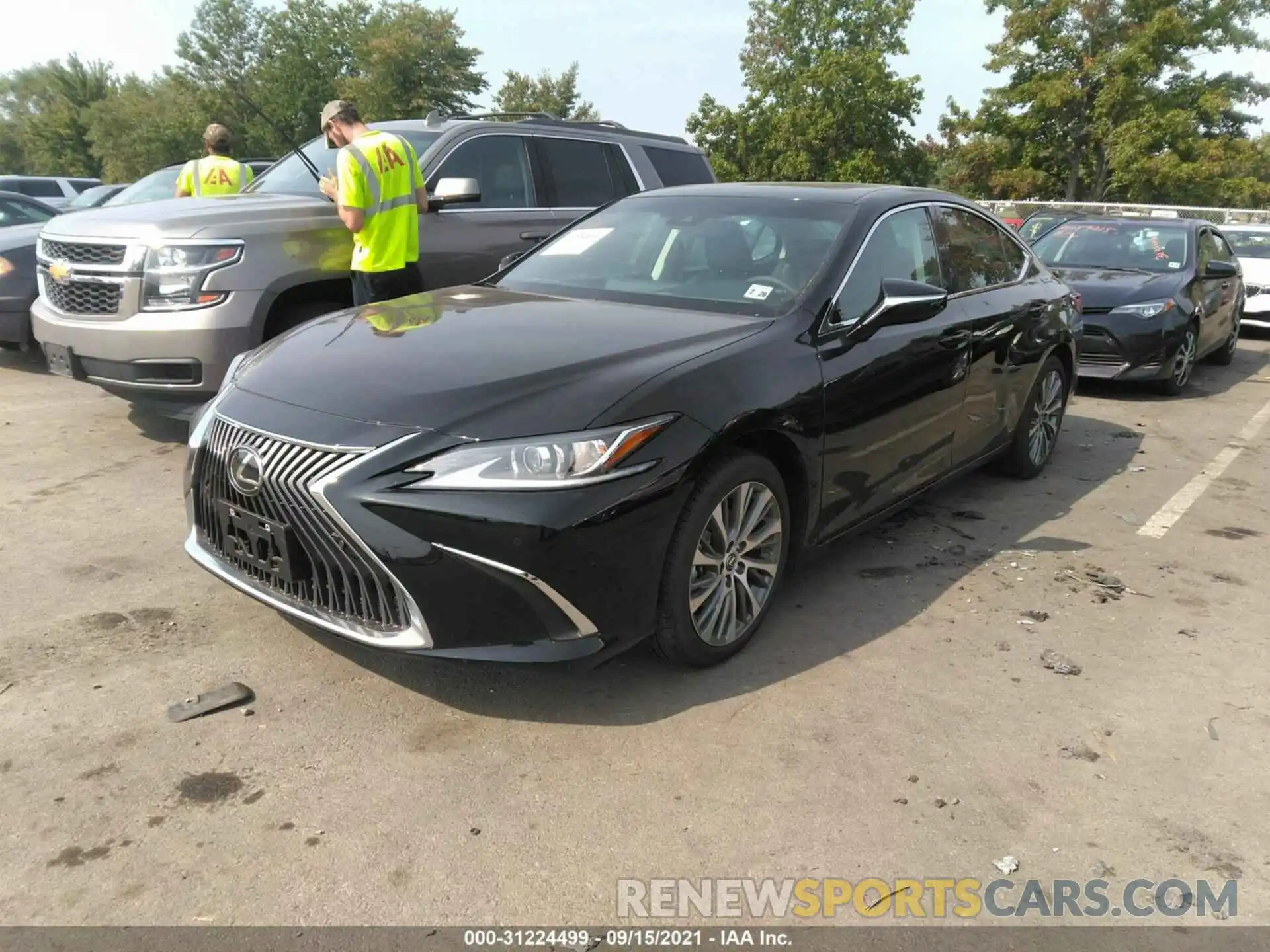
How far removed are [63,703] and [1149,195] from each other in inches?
1626

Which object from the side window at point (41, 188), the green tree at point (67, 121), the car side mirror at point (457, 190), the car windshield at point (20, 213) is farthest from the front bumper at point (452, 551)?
the green tree at point (67, 121)

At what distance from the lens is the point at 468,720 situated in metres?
3.09

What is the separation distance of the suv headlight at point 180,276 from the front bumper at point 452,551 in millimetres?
2539

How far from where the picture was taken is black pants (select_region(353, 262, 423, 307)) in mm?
5605

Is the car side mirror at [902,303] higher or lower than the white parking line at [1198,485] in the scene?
higher

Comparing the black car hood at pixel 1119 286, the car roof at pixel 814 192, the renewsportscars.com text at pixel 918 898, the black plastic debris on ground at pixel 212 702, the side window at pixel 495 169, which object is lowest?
the renewsportscars.com text at pixel 918 898

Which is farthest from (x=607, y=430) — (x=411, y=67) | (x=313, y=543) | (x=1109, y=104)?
(x=411, y=67)

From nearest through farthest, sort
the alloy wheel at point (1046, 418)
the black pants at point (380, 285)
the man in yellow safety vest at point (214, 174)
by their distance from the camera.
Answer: the black pants at point (380, 285) < the alloy wheel at point (1046, 418) < the man in yellow safety vest at point (214, 174)

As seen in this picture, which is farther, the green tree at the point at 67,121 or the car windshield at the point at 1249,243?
the green tree at the point at 67,121

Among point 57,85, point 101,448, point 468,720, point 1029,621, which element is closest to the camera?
point 468,720

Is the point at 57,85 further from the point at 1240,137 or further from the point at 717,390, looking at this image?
the point at 717,390

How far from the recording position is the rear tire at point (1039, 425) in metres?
5.62

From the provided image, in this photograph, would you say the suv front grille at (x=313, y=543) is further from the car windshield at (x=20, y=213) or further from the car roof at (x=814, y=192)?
the car windshield at (x=20, y=213)

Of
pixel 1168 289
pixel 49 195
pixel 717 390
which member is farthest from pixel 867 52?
pixel 717 390
